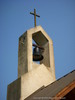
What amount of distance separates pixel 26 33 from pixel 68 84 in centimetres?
489

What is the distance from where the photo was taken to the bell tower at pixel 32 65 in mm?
8086

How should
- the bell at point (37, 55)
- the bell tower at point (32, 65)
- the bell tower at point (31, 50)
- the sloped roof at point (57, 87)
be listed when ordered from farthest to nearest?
the bell at point (37, 55) < the bell tower at point (31, 50) < the bell tower at point (32, 65) < the sloped roof at point (57, 87)

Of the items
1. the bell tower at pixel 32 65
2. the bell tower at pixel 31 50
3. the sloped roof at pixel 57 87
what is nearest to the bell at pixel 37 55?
the bell tower at pixel 32 65

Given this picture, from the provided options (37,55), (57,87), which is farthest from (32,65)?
(57,87)

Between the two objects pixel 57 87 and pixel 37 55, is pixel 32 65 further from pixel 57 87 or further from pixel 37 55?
pixel 57 87

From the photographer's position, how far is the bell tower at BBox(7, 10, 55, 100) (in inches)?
318

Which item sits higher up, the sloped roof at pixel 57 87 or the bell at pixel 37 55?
the bell at pixel 37 55

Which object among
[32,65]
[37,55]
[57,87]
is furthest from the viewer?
[37,55]

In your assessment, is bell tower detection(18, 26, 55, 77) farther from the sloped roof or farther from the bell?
the sloped roof

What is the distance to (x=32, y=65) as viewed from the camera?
896 centimetres

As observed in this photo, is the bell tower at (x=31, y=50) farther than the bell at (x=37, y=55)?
No

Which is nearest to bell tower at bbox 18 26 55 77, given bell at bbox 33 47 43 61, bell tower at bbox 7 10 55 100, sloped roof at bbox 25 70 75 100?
bell tower at bbox 7 10 55 100

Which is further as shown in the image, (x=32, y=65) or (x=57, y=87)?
(x=32, y=65)

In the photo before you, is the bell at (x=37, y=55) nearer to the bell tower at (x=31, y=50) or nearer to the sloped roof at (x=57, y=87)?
the bell tower at (x=31, y=50)
